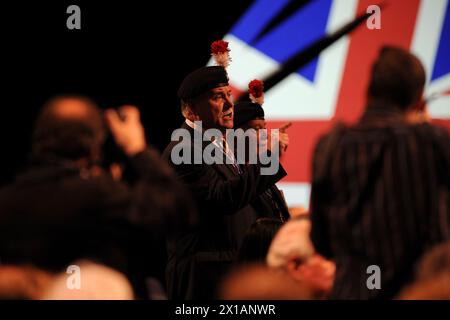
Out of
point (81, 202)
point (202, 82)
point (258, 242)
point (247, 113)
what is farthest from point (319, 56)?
point (81, 202)

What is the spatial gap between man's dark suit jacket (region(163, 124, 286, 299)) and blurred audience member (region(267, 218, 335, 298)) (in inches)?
35.9

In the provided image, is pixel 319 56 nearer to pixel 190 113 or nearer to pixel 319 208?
pixel 190 113

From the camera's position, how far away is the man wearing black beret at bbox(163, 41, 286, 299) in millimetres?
4379

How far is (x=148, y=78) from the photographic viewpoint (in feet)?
20.2

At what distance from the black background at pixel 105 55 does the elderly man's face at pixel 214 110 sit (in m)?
1.23

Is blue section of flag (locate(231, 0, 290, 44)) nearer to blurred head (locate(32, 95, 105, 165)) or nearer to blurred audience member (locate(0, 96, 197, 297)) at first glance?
blurred audience member (locate(0, 96, 197, 297))

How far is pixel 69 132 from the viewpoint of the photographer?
9.62ft

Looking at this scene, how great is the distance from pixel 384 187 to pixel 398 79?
1.05 ft

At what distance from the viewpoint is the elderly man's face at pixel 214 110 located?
474 centimetres

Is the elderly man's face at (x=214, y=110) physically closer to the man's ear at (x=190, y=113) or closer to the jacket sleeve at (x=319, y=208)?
the man's ear at (x=190, y=113)

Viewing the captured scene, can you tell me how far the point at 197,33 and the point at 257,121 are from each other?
112 cm

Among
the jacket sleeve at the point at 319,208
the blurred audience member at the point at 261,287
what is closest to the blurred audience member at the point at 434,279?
the blurred audience member at the point at 261,287
